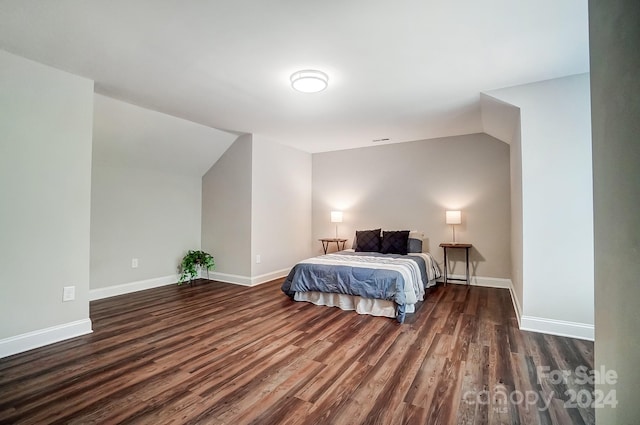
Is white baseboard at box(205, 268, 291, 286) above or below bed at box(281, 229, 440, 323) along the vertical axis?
below

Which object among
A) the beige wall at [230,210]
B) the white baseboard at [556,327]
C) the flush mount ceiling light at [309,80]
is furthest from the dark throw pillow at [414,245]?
the flush mount ceiling light at [309,80]

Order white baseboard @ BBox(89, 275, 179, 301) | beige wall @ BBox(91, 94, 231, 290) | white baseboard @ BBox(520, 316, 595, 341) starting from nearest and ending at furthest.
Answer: white baseboard @ BBox(520, 316, 595, 341)
beige wall @ BBox(91, 94, 231, 290)
white baseboard @ BBox(89, 275, 179, 301)

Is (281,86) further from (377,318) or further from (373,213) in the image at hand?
(373,213)

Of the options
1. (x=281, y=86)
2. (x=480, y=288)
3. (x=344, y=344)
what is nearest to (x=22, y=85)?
(x=281, y=86)

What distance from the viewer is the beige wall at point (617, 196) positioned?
69cm

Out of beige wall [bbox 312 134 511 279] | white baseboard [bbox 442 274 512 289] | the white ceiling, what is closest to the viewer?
the white ceiling

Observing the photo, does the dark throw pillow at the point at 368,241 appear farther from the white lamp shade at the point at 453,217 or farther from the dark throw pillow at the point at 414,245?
the white lamp shade at the point at 453,217

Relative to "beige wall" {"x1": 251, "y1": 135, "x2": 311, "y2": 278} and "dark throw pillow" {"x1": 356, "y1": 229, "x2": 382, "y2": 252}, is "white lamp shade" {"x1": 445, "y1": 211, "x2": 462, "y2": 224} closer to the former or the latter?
"dark throw pillow" {"x1": 356, "y1": 229, "x2": 382, "y2": 252}

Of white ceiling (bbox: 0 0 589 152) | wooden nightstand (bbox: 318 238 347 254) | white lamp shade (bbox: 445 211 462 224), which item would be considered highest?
white ceiling (bbox: 0 0 589 152)

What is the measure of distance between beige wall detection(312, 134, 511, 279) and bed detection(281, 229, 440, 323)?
101 cm

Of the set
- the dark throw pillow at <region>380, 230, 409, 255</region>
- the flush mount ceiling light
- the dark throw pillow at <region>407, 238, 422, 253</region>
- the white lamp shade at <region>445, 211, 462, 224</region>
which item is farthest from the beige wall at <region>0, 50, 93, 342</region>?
the white lamp shade at <region>445, 211, 462, 224</region>

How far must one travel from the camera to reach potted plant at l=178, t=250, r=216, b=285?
4974 millimetres

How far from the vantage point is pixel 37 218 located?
8.38 ft

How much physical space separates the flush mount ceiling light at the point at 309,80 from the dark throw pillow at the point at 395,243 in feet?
9.38
